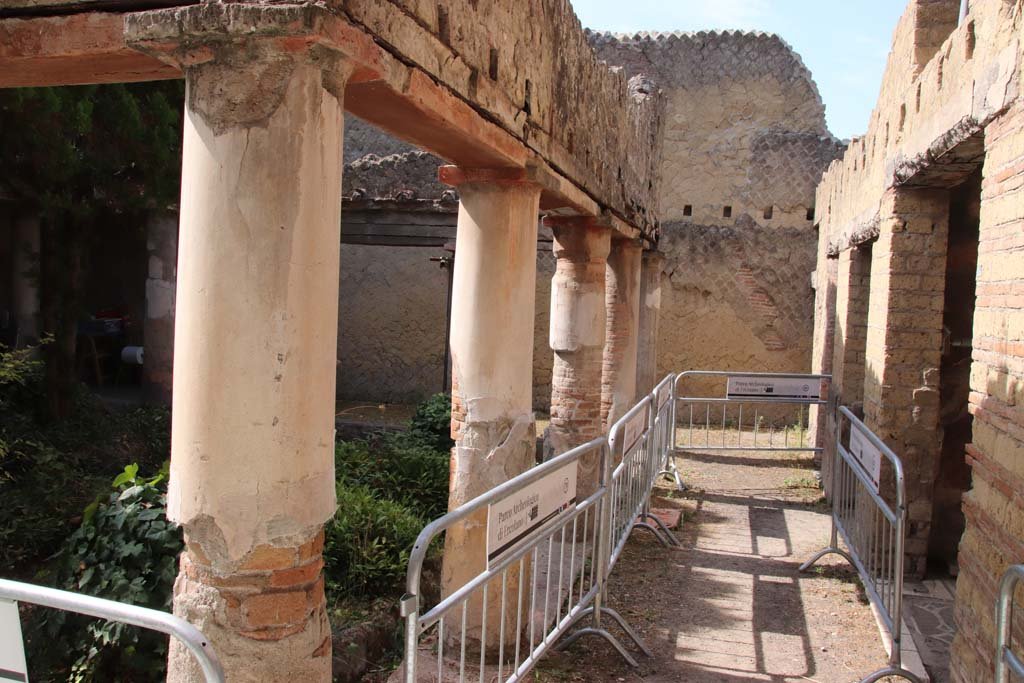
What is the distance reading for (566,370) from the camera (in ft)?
25.2

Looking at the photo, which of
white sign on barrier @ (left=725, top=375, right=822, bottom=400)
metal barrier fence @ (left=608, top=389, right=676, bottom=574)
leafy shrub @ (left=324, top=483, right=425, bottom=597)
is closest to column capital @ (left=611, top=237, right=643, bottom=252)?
metal barrier fence @ (left=608, top=389, right=676, bottom=574)

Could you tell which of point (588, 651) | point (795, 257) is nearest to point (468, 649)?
point (588, 651)

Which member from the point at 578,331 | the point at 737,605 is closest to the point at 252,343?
the point at 737,605

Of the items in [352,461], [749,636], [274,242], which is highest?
[274,242]

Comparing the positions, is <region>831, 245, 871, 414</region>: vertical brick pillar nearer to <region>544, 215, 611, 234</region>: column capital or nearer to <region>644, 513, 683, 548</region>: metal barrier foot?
<region>644, 513, 683, 548</region>: metal barrier foot

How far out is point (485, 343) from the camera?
4.85 metres

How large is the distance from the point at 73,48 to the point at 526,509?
8.31 ft

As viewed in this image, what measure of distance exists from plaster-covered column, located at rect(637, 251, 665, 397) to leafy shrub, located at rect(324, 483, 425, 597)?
5.80m

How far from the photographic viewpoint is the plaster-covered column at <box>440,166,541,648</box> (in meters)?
4.85

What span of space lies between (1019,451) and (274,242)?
333 centimetres

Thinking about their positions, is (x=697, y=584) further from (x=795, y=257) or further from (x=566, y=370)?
(x=795, y=257)

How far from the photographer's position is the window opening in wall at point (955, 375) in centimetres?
705

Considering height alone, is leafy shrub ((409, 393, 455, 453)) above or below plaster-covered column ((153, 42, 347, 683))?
below

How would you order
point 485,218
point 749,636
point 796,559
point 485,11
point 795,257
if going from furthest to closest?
point 795,257, point 796,559, point 749,636, point 485,218, point 485,11
